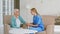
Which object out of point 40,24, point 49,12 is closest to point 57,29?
point 49,12

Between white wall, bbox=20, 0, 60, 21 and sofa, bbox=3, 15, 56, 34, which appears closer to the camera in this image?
sofa, bbox=3, 15, 56, 34

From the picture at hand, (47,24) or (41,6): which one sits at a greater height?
(41,6)

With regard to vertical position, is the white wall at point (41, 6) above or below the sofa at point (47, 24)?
above

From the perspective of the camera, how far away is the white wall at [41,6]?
6222 mm

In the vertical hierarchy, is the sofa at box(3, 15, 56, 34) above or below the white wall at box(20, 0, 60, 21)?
below

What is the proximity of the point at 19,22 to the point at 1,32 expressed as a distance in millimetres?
1550

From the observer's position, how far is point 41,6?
20.6 feet

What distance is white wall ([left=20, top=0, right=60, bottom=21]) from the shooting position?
6222 mm

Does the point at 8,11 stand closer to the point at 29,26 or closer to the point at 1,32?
the point at 1,32

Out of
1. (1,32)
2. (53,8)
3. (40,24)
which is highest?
(53,8)

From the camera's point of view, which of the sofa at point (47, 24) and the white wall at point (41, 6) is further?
the white wall at point (41, 6)

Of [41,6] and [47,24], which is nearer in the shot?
[47,24]

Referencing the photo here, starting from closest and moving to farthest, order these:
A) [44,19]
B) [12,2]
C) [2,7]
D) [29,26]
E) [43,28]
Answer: [29,26]
[43,28]
[44,19]
[2,7]
[12,2]

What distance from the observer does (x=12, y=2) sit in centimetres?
624
